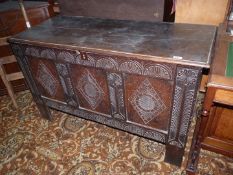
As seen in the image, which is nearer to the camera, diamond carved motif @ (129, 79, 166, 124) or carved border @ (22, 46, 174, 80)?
carved border @ (22, 46, 174, 80)

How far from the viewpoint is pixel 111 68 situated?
1.53 meters

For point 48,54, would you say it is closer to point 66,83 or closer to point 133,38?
point 66,83

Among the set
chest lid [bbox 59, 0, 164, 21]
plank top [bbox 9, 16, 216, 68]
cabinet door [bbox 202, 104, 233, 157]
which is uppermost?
chest lid [bbox 59, 0, 164, 21]

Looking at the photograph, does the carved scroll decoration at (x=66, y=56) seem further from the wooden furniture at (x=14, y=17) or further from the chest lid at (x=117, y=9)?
the wooden furniture at (x=14, y=17)

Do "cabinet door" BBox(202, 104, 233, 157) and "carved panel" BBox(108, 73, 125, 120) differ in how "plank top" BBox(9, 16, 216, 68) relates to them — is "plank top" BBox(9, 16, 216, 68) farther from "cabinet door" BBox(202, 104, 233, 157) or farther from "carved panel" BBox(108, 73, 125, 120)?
"cabinet door" BBox(202, 104, 233, 157)

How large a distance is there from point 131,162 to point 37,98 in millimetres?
1247

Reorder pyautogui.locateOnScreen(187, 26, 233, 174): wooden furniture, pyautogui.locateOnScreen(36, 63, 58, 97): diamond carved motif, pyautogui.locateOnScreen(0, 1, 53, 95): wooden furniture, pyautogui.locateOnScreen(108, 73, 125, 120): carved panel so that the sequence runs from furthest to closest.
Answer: pyautogui.locateOnScreen(0, 1, 53, 95): wooden furniture < pyautogui.locateOnScreen(36, 63, 58, 97): diamond carved motif < pyautogui.locateOnScreen(108, 73, 125, 120): carved panel < pyautogui.locateOnScreen(187, 26, 233, 174): wooden furniture

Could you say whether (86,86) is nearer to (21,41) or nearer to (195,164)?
(21,41)

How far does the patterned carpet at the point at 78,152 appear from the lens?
1892 mm

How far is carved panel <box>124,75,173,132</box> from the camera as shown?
1.47 meters

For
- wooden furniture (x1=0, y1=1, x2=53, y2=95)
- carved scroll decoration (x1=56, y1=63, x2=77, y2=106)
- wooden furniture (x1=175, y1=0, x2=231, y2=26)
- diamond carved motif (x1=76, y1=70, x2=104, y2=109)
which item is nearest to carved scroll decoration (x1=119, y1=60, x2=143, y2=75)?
diamond carved motif (x1=76, y1=70, x2=104, y2=109)

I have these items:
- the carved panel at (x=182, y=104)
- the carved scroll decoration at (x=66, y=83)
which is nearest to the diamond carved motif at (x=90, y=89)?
the carved scroll decoration at (x=66, y=83)

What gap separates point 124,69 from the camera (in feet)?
4.86

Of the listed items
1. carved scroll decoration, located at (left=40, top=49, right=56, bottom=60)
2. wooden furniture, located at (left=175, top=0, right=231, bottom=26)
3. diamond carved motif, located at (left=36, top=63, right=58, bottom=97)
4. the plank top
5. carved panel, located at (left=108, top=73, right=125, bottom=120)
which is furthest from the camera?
diamond carved motif, located at (left=36, top=63, right=58, bottom=97)
